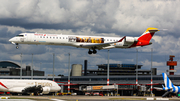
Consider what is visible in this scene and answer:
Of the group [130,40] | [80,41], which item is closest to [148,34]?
[130,40]

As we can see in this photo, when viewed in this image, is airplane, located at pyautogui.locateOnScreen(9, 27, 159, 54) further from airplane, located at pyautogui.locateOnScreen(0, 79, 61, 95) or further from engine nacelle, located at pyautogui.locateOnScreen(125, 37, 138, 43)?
airplane, located at pyautogui.locateOnScreen(0, 79, 61, 95)

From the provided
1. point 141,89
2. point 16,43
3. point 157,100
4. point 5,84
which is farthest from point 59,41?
point 141,89

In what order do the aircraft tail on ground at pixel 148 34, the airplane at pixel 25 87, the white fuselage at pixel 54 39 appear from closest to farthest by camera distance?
the white fuselage at pixel 54 39
the aircraft tail on ground at pixel 148 34
the airplane at pixel 25 87

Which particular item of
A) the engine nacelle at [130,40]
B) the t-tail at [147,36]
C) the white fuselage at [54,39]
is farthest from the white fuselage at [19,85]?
the t-tail at [147,36]

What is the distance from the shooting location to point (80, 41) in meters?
73.4

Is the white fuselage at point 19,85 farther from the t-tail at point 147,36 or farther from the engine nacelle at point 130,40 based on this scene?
the t-tail at point 147,36

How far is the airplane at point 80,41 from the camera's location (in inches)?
2758

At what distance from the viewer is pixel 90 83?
162125mm

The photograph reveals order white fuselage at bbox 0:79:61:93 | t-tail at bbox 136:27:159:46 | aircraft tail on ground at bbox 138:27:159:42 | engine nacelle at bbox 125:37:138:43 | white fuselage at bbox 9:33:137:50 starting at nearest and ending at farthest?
white fuselage at bbox 9:33:137:50 < engine nacelle at bbox 125:37:138:43 < t-tail at bbox 136:27:159:46 < aircraft tail on ground at bbox 138:27:159:42 < white fuselage at bbox 0:79:61:93

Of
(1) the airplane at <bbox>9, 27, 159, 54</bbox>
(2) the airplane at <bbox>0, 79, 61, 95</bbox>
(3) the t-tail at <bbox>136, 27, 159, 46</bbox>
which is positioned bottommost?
(2) the airplane at <bbox>0, 79, 61, 95</bbox>

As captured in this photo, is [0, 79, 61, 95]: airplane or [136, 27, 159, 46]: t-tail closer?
[136, 27, 159, 46]: t-tail

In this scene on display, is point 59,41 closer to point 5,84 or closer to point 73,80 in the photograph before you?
point 5,84

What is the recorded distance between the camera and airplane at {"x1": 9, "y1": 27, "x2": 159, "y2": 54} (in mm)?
70062

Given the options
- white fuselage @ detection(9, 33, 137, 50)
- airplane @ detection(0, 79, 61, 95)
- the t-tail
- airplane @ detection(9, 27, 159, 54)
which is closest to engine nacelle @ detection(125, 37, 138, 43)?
airplane @ detection(9, 27, 159, 54)
